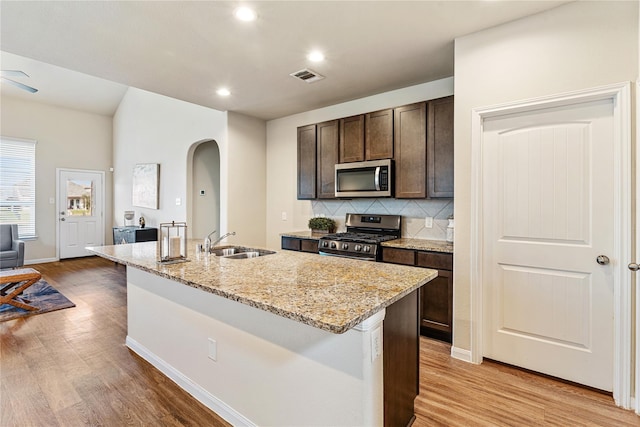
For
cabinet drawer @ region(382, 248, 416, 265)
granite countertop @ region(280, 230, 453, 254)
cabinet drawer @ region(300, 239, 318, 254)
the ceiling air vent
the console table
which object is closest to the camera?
granite countertop @ region(280, 230, 453, 254)

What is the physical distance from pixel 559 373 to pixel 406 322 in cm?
144

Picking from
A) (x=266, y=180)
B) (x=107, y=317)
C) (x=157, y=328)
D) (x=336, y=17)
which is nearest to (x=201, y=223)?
(x=266, y=180)

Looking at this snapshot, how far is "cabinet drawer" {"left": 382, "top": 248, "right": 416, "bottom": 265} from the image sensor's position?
301 cm

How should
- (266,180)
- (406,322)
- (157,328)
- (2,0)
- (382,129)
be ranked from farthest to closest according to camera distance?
(266,180) < (382,129) < (157,328) < (2,0) < (406,322)

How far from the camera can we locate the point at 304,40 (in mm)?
2582

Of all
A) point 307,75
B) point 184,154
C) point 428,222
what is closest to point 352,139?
point 307,75

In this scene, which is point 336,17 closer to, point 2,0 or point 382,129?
point 382,129

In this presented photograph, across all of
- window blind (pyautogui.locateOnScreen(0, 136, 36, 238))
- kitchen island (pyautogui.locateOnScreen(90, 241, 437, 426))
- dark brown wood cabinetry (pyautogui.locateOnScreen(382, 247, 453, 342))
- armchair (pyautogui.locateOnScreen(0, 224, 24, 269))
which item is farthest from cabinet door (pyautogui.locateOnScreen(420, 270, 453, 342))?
window blind (pyautogui.locateOnScreen(0, 136, 36, 238))

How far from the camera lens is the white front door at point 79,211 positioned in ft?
23.1

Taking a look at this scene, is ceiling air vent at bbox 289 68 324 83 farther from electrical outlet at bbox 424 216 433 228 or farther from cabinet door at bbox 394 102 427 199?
electrical outlet at bbox 424 216 433 228

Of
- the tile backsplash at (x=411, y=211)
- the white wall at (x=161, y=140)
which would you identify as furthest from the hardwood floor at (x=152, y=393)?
the white wall at (x=161, y=140)

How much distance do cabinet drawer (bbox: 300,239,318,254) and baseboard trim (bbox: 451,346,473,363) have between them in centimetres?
179

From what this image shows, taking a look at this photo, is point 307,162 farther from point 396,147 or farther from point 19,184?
point 19,184

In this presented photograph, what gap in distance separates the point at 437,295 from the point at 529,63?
6.34 feet
